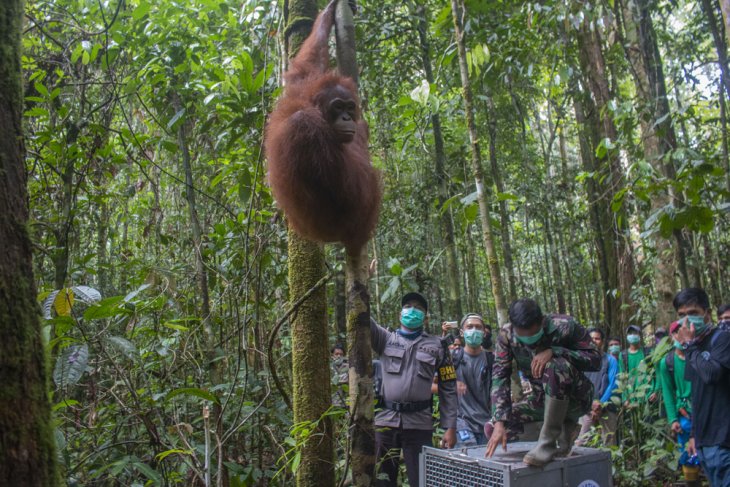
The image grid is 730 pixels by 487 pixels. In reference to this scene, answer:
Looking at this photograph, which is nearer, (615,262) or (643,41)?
(643,41)

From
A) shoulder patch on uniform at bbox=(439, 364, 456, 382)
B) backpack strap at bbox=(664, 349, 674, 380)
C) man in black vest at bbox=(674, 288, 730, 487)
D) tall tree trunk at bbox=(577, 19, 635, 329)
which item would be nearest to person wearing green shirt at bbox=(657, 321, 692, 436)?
backpack strap at bbox=(664, 349, 674, 380)

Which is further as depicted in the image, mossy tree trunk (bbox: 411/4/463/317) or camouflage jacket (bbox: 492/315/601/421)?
mossy tree trunk (bbox: 411/4/463/317)

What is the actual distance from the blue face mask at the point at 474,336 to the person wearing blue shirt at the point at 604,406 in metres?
0.97

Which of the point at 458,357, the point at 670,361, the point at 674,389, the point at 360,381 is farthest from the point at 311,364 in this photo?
the point at 674,389

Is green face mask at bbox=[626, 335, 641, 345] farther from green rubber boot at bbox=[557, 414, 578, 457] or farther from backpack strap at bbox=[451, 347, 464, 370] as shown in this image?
green rubber boot at bbox=[557, 414, 578, 457]

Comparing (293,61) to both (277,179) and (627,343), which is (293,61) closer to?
(277,179)

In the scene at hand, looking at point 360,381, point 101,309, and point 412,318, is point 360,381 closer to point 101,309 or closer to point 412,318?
point 101,309

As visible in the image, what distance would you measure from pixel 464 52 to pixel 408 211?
539 cm

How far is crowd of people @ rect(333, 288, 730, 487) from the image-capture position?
283 cm

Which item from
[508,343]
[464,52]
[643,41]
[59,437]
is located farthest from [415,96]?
[643,41]

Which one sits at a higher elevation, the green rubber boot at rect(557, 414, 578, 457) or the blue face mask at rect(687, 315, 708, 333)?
the blue face mask at rect(687, 315, 708, 333)

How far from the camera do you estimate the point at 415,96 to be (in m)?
3.46

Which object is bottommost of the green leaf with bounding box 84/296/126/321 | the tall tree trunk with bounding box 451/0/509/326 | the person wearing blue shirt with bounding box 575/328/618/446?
the person wearing blue shirt with bounding box 575/328/618/446

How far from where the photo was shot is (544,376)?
9.03 ft
